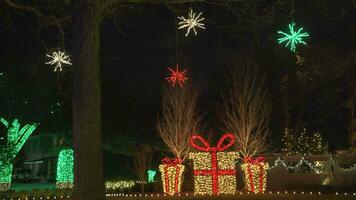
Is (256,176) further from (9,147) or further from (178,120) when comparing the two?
(9,147)

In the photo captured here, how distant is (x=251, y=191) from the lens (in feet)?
86.5

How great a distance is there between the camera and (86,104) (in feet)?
29.4

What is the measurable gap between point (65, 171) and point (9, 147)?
11.1ft

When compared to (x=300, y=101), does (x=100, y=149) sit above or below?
below

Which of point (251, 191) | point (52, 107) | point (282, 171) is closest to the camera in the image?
point (251, 191)

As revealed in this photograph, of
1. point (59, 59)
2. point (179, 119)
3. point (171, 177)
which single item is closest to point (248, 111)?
point (179, 119)

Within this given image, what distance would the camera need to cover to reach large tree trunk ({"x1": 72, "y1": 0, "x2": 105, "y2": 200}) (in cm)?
889

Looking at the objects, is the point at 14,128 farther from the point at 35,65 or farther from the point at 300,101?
the point at 35,65

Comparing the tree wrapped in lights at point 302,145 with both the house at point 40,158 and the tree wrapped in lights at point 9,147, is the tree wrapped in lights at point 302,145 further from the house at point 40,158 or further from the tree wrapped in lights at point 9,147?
the house at point 40,158

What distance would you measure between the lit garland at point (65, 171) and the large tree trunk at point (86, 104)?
22.2 m

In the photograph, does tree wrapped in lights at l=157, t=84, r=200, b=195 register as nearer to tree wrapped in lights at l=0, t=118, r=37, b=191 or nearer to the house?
tree wrapped in lights at l=0, t=118, r=37, b=191

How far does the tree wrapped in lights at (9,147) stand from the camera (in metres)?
31.1

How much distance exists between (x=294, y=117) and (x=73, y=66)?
32.2 meters

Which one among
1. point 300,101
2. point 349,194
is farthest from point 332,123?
point 349,194
